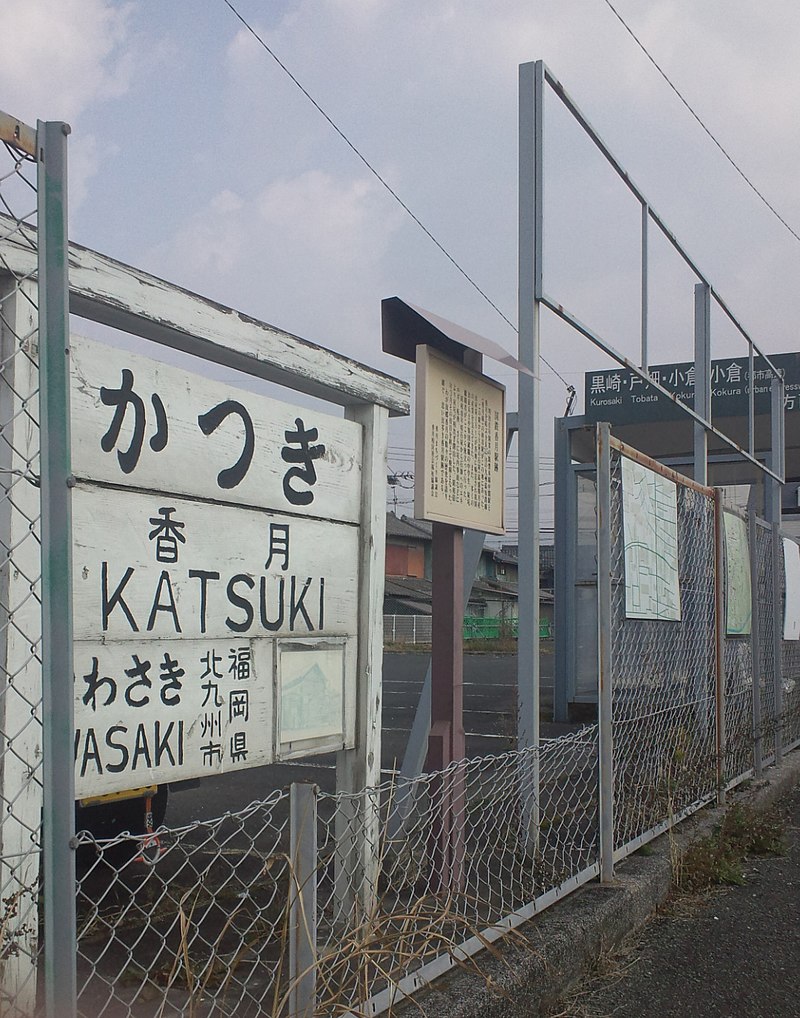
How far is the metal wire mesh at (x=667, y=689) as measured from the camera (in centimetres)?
454

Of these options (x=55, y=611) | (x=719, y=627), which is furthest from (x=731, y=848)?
(x=55, y=611)

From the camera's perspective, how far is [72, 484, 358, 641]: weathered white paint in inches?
96.6

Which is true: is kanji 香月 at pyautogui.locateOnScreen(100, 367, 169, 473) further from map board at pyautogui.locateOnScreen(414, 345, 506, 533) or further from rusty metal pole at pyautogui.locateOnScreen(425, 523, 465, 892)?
rusty metal pole at pyautogui.locateOnScreen(425, 523, 465, 892)

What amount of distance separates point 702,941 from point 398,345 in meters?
2.61

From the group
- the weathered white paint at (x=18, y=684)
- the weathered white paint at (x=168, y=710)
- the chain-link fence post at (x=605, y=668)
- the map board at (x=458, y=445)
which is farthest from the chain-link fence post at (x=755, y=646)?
the weathered white paint at (x=18, y=684)

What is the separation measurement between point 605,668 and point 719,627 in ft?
6.29

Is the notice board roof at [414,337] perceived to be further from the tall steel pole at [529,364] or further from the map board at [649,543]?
the map board at [649,543]

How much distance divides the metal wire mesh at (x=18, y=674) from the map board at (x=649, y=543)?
2723 millimetres

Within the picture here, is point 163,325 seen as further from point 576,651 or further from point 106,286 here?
point 576,651

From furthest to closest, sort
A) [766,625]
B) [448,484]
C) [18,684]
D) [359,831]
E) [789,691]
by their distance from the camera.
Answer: [789,691] < [766,625] < [448,484] < [359,831] < [18,684]

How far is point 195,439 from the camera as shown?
276 centimetres

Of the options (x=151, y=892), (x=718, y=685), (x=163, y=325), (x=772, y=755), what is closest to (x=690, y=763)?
(x=718, y=685)

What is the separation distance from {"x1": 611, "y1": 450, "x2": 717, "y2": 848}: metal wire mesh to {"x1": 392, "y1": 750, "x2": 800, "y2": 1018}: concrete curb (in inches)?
8.5

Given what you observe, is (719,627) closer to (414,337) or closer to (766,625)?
(766,625)
